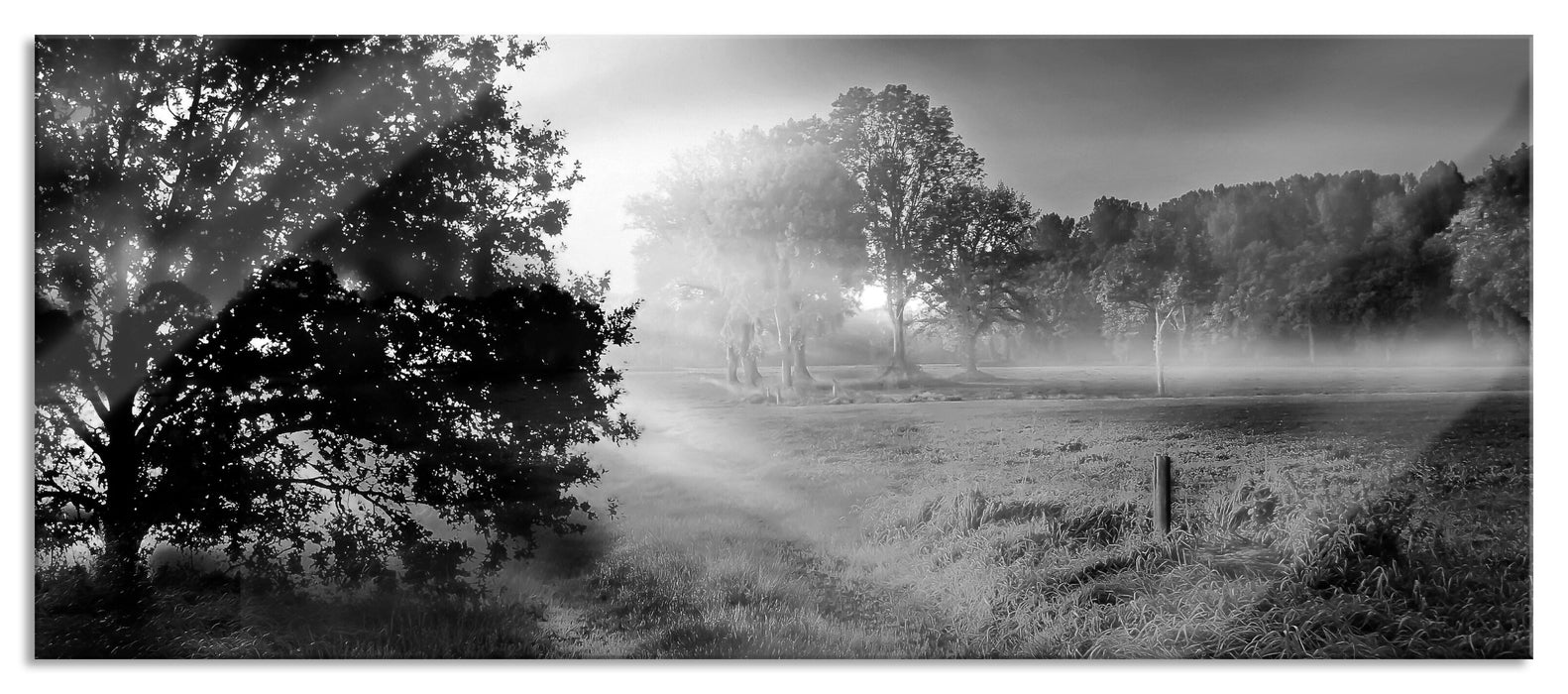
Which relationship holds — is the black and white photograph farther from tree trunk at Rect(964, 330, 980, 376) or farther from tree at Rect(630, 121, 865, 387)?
tree trunk at Rect(964, 330, 980, 376)

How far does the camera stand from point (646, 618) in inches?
142

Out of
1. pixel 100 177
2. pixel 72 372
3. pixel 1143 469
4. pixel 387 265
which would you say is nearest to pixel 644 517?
pixel 387 265

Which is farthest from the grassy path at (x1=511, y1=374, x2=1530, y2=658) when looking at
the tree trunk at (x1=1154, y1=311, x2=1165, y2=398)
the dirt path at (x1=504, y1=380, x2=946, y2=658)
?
the tree trunk at (x1=1154, y1=311, x2=1165, y2=398)

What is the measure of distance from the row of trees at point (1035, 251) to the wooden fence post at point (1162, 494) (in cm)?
46

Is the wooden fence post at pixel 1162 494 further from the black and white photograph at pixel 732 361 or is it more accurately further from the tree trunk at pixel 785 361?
the tree trunk at pixel 785 361

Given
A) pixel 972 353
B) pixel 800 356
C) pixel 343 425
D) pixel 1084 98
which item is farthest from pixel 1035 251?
pixel 343 425

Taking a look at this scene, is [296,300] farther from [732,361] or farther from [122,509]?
[732,361]

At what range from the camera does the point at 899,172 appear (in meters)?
3.89

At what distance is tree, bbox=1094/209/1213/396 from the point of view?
3.85 metres

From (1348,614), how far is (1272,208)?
A: 6.00 ft

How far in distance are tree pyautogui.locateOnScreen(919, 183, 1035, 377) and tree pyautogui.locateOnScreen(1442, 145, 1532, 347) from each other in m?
1.97

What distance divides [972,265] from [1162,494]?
1.37 metres

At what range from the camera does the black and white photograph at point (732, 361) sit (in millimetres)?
3523

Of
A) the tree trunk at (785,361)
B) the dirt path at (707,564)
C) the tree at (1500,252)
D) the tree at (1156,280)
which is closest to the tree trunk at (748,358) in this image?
the tree trunk at (785,361)
